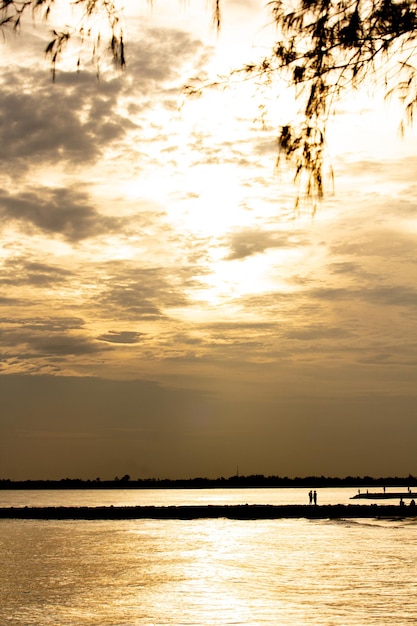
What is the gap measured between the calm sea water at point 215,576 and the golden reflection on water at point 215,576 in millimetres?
57

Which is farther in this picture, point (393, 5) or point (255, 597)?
point (255, 597)

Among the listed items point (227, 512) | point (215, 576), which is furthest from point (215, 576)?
point (227, 512)

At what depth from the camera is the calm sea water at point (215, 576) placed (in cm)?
2966

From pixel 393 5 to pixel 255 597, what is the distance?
30.0 metres

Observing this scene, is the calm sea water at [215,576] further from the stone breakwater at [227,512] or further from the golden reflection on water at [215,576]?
the stone breakwater at [227,512]

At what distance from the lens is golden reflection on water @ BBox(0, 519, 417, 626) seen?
29672mm

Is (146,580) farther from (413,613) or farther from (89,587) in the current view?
(413,613)

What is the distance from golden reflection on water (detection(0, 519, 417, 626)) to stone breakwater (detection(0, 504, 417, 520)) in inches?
515

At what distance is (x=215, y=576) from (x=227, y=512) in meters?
52.4

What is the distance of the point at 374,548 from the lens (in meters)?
52.4

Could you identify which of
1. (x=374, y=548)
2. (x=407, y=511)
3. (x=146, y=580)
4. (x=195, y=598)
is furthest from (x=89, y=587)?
(x=407, y=511)

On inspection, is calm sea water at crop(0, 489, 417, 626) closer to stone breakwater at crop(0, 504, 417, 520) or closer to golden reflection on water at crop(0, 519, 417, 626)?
golden reflection on water at crop(0, 519, 417, 626)

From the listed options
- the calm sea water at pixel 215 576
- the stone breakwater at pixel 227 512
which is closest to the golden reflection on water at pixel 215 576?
the calm sea water at pixel 215 576

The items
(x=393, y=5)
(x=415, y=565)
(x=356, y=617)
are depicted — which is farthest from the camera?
(x=415, y=565)
